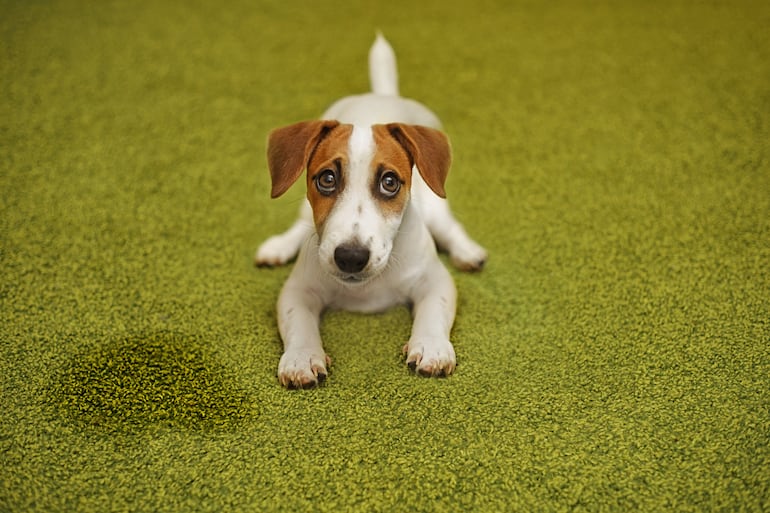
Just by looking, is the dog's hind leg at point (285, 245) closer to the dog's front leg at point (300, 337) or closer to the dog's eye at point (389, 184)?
the dog's front leg at point (300, 337)

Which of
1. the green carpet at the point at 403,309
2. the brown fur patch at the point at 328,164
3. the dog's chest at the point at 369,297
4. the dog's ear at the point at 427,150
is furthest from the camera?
the dog's chest at the point at 369,297

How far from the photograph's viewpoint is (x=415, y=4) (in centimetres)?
629

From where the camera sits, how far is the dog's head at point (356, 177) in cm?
266

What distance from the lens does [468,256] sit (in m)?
3.52

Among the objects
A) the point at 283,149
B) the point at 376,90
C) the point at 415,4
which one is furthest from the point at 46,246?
the point at 415,4

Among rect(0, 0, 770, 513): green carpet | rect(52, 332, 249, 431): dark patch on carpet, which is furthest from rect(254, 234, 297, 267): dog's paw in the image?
rect(52, 332, 249, 431): dark patch on carpet

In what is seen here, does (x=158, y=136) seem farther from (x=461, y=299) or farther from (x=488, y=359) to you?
(x=488, y=359)

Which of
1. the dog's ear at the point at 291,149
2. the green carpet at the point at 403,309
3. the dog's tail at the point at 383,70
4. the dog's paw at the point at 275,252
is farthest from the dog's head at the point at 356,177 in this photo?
the dog's tail at the point at 383,70

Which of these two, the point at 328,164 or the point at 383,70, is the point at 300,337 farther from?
the point at 383,70

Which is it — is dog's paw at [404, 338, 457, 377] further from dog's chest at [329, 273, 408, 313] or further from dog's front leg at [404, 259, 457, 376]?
dog's chest at [329, 273, 408, 313]

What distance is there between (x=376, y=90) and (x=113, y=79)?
1.97m

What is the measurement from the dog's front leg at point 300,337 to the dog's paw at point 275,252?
1.29 feet

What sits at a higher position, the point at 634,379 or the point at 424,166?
the point at 424,166

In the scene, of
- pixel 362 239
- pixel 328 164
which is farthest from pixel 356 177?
pixel 362 239
